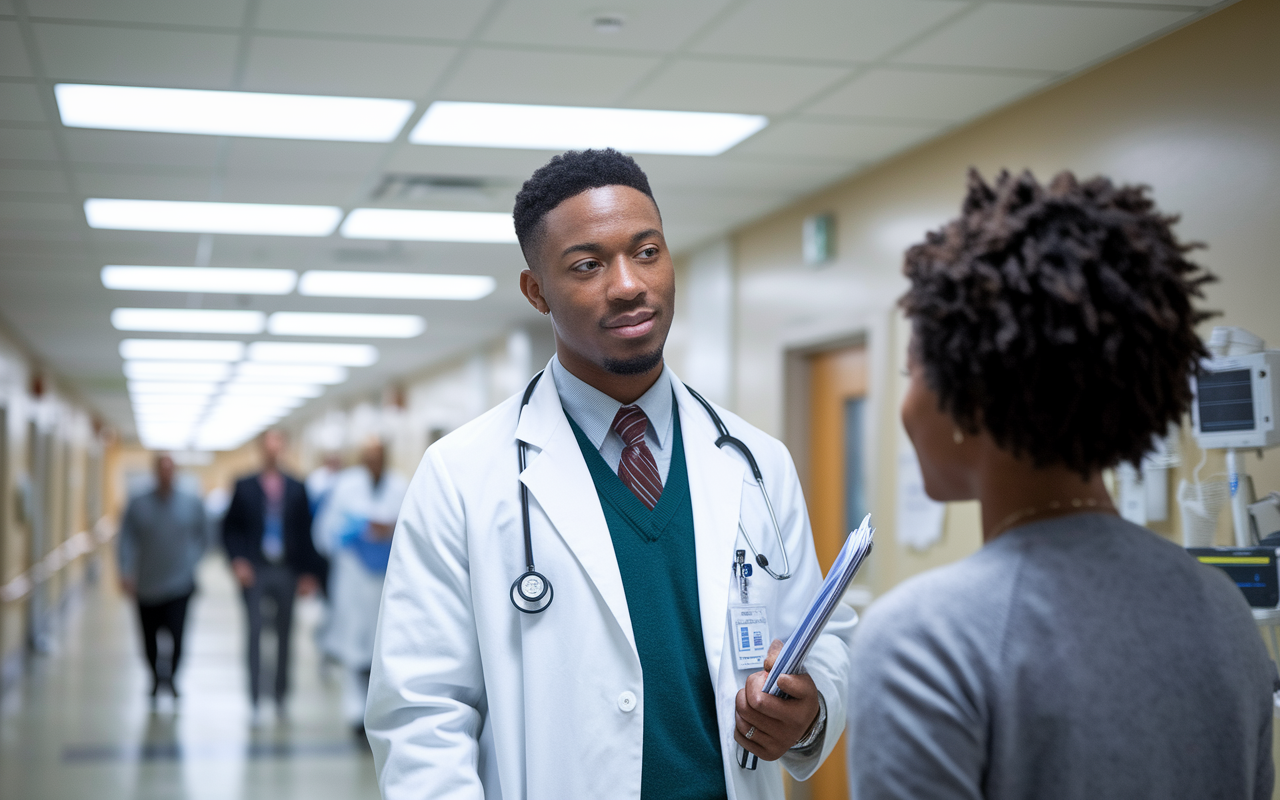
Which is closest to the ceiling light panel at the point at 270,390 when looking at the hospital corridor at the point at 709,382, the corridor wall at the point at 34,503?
the corridor wall at the point at 34,503

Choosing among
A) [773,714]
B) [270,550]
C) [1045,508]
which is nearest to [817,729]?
[773,714]

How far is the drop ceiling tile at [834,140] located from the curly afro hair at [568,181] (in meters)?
2.82

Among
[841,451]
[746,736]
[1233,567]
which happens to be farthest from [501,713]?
[841,451]

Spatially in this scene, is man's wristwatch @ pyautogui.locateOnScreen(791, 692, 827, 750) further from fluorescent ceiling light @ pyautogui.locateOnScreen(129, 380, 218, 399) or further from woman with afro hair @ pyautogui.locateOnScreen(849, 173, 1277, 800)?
fluorescent ceiling light @ pyautogui.locateOnScreen(129, 380, 218, 399)

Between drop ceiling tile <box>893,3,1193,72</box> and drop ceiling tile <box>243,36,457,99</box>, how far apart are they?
151cm

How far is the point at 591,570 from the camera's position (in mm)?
1618

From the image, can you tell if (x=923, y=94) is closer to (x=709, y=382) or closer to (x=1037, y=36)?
(x=1037, y=36)

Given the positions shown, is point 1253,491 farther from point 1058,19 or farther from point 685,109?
point 685,109

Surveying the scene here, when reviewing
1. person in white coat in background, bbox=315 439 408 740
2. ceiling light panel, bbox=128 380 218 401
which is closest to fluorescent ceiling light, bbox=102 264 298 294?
person in white coat in background, bbox=315 439 408 740

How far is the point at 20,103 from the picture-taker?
411 cm

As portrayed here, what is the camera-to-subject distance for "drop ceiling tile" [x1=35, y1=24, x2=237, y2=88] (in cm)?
346

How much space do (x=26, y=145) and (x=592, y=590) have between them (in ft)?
13.2

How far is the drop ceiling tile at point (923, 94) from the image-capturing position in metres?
3.88

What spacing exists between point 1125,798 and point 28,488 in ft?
35.9
